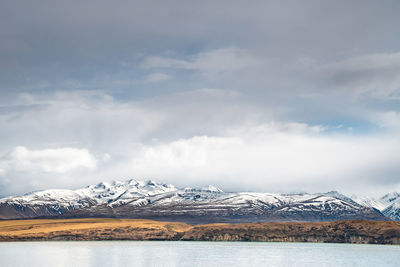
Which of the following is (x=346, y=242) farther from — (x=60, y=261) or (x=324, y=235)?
(x=60, y=261)

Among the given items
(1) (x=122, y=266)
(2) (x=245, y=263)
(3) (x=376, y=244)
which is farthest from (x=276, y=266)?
(3) (x=376, y=244)

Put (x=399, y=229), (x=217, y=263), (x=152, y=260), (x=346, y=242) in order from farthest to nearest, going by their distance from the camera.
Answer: (x=346, y=242) → (x=399, y=229) → (x=152, y=260) → (x=217, y=263)

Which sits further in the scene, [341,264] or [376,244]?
[376,244]

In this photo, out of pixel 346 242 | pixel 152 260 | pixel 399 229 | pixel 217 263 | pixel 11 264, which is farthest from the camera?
pixel 346 242

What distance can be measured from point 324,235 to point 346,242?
11265 mm

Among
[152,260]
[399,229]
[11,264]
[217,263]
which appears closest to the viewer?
[11,264]

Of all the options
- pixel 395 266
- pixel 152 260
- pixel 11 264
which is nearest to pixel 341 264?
pixel 395 266

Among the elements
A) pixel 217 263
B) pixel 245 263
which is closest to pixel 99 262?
pixel 217 263

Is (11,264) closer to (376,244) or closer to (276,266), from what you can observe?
(276,266)

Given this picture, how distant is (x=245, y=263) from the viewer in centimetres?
10244

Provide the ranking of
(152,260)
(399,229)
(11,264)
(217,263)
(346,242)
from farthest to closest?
(346,242) < (399,229) < (152,260) < (217,263) < (11,264)

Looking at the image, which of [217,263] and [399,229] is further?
[399,229]

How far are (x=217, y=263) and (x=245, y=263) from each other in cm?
655

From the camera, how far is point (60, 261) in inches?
4072
